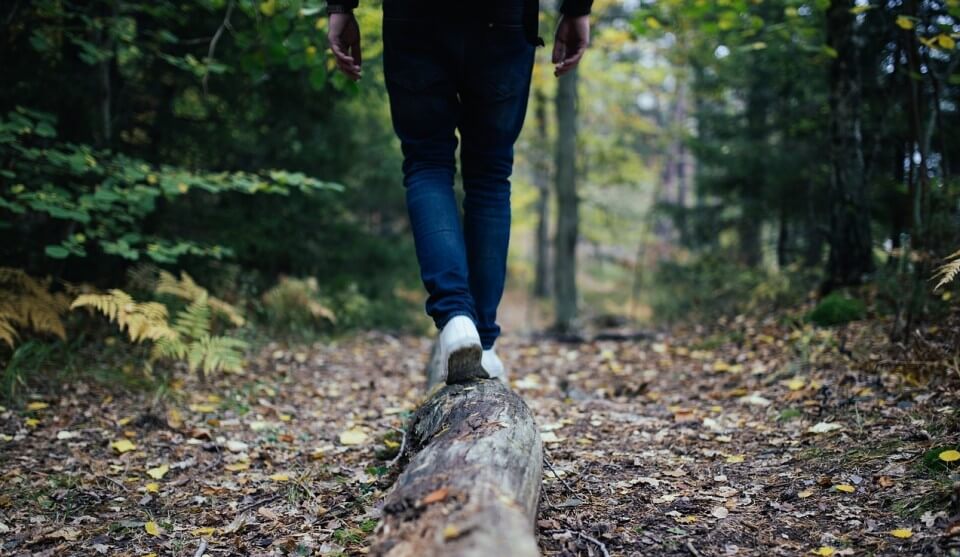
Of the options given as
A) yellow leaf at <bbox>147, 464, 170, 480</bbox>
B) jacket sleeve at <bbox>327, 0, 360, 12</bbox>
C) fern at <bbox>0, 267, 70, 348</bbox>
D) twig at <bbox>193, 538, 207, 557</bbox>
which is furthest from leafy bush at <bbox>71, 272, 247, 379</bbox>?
jacket sleeve at <bbox>327, 0, 360, 12</bbox>

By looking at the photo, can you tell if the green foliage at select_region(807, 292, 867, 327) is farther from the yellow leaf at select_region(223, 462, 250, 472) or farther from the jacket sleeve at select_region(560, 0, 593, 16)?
the yellow leaf at select_region(223, 462, 250, 472)

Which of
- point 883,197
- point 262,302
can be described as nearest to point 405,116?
point 262,302

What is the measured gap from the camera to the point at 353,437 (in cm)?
291

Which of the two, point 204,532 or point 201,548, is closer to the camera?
point 201,548

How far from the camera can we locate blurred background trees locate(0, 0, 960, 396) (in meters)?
3.61

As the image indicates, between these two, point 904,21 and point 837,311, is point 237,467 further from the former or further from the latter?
point 837,311

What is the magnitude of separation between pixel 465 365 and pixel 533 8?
1.28 meters

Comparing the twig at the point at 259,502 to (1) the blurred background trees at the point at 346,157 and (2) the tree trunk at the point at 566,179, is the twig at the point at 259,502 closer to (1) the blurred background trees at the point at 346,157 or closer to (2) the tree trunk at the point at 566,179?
(1) the blurred background trees at the point at 346,157

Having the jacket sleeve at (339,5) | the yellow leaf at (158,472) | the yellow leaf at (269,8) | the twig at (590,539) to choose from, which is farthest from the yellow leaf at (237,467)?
the yellow leaf at (269,8)

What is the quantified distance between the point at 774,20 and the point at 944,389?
5.52m

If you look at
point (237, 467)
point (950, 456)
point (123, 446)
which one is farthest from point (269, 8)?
point (950, 456)

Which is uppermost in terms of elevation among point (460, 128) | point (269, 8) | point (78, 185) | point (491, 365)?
point (269, 8)

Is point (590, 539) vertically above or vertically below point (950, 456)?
below

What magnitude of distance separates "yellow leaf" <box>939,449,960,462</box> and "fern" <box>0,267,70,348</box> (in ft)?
14.0
